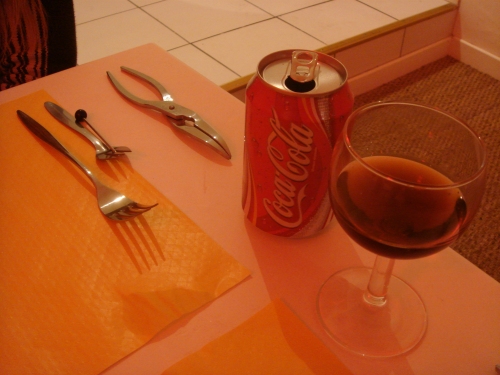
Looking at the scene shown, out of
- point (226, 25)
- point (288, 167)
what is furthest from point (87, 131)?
point (226, 25)

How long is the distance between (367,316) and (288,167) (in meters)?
0.15

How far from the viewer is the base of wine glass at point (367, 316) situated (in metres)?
0.38

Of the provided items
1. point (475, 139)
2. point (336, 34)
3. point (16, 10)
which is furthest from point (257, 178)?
point (336, 34)

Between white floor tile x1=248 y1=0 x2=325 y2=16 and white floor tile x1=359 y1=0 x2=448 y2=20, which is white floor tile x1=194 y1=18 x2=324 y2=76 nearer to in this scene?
white floor tile x1=248 y1=0 x2=325 y2=16

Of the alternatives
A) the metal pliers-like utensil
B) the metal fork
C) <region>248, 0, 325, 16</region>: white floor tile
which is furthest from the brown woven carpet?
the metal fork

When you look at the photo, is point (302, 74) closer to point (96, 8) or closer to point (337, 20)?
point (337, 20)

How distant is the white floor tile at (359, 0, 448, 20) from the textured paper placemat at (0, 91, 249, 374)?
151 cm

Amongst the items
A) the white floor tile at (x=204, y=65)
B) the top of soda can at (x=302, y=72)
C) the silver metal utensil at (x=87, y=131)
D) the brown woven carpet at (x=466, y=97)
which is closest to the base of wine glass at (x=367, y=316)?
the top of soda can at (x=302, y=72)

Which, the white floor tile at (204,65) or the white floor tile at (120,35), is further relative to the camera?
the white floor tile at (120,35)

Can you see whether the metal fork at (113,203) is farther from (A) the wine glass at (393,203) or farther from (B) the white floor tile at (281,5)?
(B) the white floor tile at (281,5)

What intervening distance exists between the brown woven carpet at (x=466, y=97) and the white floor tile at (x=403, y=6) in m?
0.22

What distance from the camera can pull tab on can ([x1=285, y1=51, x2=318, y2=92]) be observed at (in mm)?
386

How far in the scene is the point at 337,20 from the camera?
5.62 ft

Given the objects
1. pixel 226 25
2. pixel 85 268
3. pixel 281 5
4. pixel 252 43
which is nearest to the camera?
pixel 85 268
